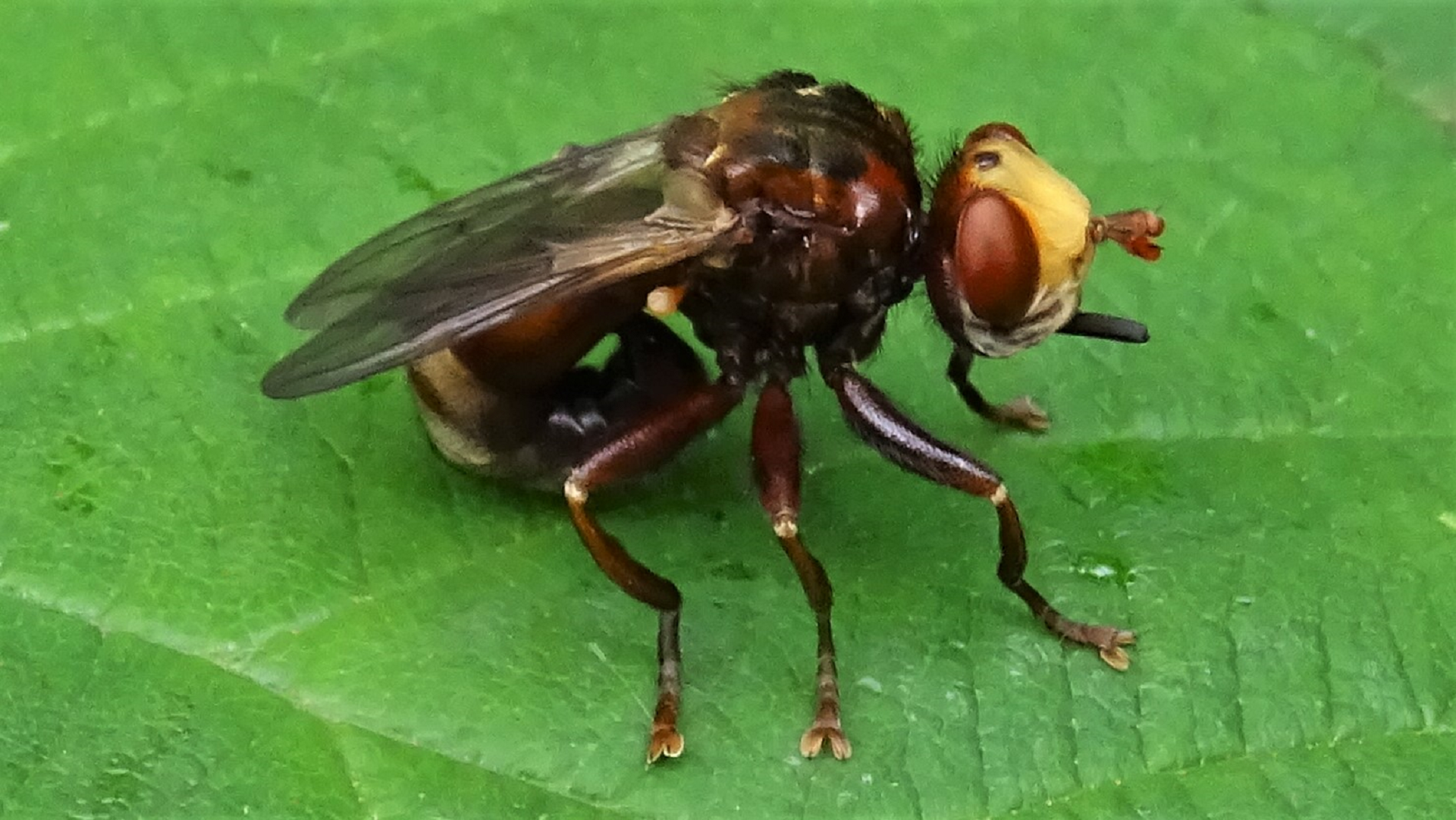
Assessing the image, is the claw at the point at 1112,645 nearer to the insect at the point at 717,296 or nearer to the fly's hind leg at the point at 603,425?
the insect at the point at 717,296

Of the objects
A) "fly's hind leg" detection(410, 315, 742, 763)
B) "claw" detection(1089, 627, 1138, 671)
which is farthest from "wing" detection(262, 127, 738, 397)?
"claw" detection(1089, 627, 1138, 671)

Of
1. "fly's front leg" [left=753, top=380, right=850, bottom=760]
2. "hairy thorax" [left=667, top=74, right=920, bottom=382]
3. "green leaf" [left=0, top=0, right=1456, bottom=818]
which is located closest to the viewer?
"green leaf" [left=0, top=0, right=1456, bottom=818]

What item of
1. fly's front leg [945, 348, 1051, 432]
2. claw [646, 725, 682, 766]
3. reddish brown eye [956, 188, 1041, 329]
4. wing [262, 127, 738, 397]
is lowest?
claw [646, 725, 682, 766]

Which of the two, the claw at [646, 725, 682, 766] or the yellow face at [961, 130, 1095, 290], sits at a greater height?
the yellow face at [961, 130, 1095, 290]

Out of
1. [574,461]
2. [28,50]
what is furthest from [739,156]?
[28,50]

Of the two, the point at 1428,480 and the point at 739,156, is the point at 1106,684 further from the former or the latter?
the point at 739,156

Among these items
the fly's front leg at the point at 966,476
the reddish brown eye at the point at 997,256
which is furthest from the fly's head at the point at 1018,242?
the fly's front leg at the point at 966,476

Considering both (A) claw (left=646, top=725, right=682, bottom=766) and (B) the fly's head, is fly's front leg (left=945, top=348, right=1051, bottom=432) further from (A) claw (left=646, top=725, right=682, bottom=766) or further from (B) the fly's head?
(A) claw (left=646, top=725, right=682, bottom=766)
